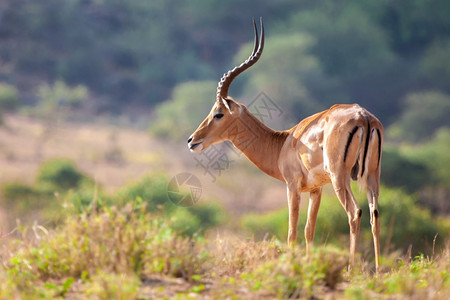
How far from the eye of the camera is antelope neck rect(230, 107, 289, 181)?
334 inches

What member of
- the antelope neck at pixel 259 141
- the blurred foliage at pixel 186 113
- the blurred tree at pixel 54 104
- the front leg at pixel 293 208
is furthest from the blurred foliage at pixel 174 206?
the front leg at pixel 293 208

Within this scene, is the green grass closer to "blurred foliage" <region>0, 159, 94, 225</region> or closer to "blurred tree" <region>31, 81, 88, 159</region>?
"blurred foliage" <region>0, 159, 94, 225</region>

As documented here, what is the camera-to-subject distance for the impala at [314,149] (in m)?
7.12

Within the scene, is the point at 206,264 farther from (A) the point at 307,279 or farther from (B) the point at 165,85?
(B) the point at 165,85

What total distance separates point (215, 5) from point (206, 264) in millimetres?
59351

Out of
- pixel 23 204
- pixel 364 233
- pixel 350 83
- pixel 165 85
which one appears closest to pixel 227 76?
pixel 364 233

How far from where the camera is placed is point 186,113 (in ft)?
163

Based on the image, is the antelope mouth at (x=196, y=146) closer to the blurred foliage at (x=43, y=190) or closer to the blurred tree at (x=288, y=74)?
the blurred foliage at (x=43, y=190)

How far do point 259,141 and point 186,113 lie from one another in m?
41.2

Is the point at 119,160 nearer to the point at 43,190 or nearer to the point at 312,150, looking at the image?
the point at 43,190

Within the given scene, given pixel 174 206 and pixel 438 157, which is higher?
pixel 438 157

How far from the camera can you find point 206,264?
237 inches

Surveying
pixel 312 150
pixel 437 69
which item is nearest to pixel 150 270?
pixel 312 150

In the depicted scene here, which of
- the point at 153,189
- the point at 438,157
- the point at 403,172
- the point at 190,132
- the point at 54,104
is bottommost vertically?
the point at 153,189
